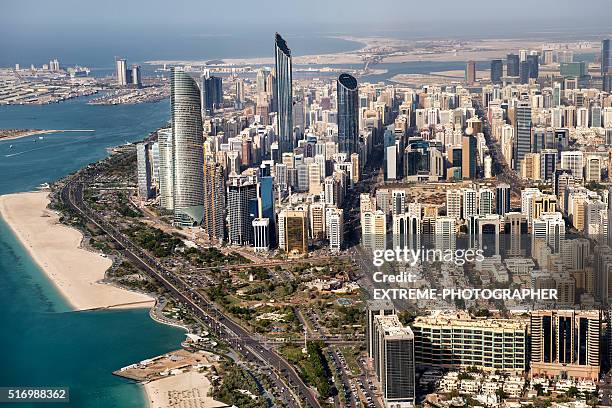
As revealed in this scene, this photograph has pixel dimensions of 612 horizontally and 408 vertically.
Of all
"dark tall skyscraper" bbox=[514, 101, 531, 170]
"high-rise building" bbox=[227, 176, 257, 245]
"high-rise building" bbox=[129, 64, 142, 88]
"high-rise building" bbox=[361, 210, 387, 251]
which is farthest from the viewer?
"high-rise building" bbox=[129, 64, 142, 88]

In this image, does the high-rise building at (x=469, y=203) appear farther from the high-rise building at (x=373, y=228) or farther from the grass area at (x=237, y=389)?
the grass area at (x=237, y=389)

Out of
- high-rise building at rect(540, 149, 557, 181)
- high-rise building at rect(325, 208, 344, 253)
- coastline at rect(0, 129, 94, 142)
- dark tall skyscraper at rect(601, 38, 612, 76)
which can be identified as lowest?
high-rise building at rect(325, 208, 344, 253)

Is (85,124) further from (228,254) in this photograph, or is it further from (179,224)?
(228,254)

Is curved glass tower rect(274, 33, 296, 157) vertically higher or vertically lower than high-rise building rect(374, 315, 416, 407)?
higher

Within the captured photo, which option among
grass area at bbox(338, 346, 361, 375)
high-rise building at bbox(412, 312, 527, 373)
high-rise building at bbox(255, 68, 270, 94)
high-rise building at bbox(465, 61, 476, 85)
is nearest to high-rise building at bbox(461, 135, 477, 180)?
high-rise building at bbox(465, 61, 476, 85)

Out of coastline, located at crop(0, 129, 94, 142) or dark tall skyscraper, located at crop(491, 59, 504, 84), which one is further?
coastline, located at crop(0, 129, 94, 142)

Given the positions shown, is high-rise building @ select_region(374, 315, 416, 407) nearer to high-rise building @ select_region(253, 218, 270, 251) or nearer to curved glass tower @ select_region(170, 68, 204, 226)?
high-rise building @ select_region(253, 218, 270, 251)

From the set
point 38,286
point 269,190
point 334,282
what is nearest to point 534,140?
point 269,190
